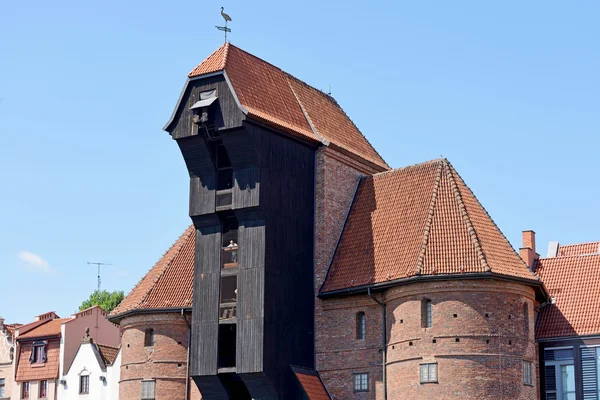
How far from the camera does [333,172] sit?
140ft

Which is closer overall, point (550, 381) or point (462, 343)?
point (462, 343)

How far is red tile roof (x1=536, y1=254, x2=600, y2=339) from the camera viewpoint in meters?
40.1

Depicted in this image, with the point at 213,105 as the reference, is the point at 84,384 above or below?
below

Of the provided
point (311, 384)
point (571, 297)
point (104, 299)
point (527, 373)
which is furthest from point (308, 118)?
point (104, 299)

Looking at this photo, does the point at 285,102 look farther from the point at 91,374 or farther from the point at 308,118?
the point at 91,374

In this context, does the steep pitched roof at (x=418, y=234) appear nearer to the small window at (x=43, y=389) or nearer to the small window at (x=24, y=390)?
the small window at (x=43, y=389)

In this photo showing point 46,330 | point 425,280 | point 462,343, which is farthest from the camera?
point 46,330

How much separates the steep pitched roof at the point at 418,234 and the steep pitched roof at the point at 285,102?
248 cm

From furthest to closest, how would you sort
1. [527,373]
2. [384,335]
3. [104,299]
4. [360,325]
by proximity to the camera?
1. [104,299]
2. [360,325]
3. [384,335]
4. [527,373]

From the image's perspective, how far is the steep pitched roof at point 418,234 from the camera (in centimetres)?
3816

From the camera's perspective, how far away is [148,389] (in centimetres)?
4281

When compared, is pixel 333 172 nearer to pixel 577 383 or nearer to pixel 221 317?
pixel 221 317

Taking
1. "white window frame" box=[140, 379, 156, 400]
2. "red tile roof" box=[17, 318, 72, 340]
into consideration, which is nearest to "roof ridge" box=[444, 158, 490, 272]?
"white window frame" box=[140, 379, 156, 400]

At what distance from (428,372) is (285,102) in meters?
11.8
